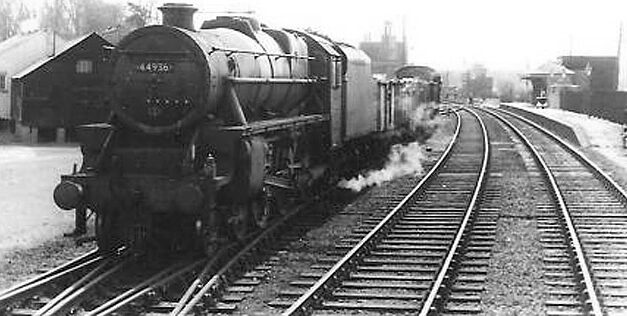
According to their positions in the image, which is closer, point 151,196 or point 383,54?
point 151,196

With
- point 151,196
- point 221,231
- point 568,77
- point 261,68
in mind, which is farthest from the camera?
point 568,77

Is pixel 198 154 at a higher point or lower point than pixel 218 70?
lower

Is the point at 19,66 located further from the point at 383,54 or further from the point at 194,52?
the point at 383,54

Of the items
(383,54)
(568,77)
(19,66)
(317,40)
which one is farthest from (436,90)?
(383,54)

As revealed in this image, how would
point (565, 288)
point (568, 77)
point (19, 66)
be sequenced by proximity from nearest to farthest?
1. point (565, 288)
2. point (19, 66)
3. point (568, 77)

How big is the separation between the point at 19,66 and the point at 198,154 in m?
32.4

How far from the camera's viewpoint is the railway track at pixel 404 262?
8430 mm

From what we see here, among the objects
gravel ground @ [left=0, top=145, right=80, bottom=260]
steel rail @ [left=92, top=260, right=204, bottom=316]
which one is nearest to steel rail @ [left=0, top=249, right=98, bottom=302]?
steel rail @ [left=92, top=260, right=204, bottom=316]

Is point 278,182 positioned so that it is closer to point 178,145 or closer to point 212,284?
point 178,145

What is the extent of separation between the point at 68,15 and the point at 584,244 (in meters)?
73.9

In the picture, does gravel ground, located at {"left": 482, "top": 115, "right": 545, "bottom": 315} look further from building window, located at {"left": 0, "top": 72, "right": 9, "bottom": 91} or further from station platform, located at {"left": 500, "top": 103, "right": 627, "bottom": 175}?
building window, located at {"left": 0, "top": 72, "right": 9, "bottom": 91}

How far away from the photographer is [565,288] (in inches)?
360

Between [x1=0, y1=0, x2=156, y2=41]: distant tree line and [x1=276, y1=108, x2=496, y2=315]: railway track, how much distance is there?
4286cm

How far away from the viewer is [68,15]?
7925 cm
